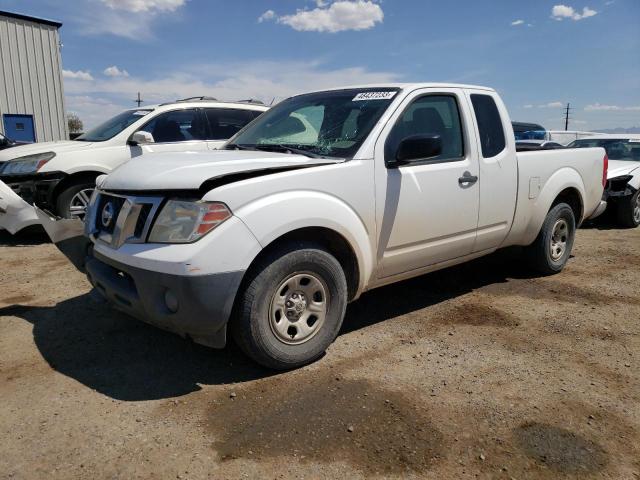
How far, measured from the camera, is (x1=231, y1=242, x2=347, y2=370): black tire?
9.63 feet

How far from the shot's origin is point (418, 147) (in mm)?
3475

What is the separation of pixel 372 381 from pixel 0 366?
2.35 metres

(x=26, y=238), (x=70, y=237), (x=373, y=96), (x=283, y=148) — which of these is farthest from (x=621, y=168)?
(x=26, y=238)

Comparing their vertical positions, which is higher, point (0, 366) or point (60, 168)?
point (60, 168)

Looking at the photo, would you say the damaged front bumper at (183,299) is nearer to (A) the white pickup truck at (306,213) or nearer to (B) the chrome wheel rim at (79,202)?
(A) the white pickup truck at (306,213)

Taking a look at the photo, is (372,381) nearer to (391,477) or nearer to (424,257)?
(391,477)

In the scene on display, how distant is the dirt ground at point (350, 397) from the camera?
2363mm

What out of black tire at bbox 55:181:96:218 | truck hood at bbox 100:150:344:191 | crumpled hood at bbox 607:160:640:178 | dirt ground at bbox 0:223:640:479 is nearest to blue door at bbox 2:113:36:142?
black tire at bbox 55:181:96:218

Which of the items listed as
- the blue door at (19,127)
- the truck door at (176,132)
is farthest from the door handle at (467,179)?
the blue door at (19,127)

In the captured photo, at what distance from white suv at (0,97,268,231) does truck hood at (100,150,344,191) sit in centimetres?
329

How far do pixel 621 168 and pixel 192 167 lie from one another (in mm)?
8429

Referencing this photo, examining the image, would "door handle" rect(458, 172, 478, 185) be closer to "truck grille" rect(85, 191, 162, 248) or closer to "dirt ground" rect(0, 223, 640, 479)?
"dirt ground" rect(0, 223, 640, 479)

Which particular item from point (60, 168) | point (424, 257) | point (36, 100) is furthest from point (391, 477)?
point (36, 100)

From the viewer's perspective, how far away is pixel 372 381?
3121mm
